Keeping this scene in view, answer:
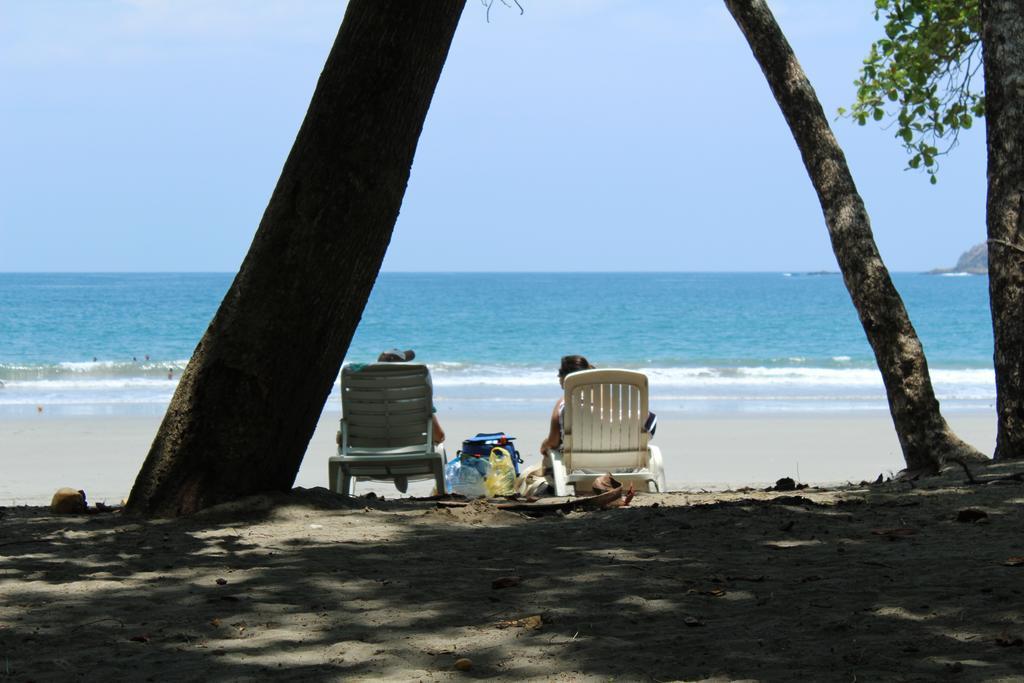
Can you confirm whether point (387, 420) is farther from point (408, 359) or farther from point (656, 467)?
point (656, 467)

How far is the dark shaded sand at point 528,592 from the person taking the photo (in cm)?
305

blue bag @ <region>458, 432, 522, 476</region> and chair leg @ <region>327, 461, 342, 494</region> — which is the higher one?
blue bag @ <region>458, 432, 522, 476</region>

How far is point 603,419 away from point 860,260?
2.06 meters

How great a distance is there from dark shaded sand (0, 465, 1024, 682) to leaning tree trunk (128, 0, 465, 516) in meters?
0.27

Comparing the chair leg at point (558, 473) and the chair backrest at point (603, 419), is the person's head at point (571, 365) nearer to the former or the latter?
the chair backrest at point (603, 419)

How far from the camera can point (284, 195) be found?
5.05m

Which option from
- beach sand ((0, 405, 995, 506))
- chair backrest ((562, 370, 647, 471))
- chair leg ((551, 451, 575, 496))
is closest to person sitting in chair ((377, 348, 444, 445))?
chair leg ((551, 451, 575, 496))

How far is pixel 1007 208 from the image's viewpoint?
6.61 m

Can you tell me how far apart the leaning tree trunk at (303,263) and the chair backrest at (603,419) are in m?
3.16

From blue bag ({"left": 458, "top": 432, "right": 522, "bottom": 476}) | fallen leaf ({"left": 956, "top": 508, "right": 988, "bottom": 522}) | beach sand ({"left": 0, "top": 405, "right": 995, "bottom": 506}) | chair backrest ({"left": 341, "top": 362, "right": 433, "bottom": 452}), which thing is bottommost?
beach sand ({"left": 0, "top": 405, "right": 995, "bottom": 506})

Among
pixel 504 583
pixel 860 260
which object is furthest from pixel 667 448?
pixel 504 583

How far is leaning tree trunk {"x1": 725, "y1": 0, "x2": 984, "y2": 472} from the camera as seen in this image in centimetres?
711

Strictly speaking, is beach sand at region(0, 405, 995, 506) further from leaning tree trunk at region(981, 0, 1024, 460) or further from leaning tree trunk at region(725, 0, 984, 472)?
leaning tree trunk at region(981, 0, 1024, 460)

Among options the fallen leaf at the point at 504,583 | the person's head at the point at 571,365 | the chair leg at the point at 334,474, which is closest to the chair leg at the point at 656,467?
the person's head at the point at 571,365
